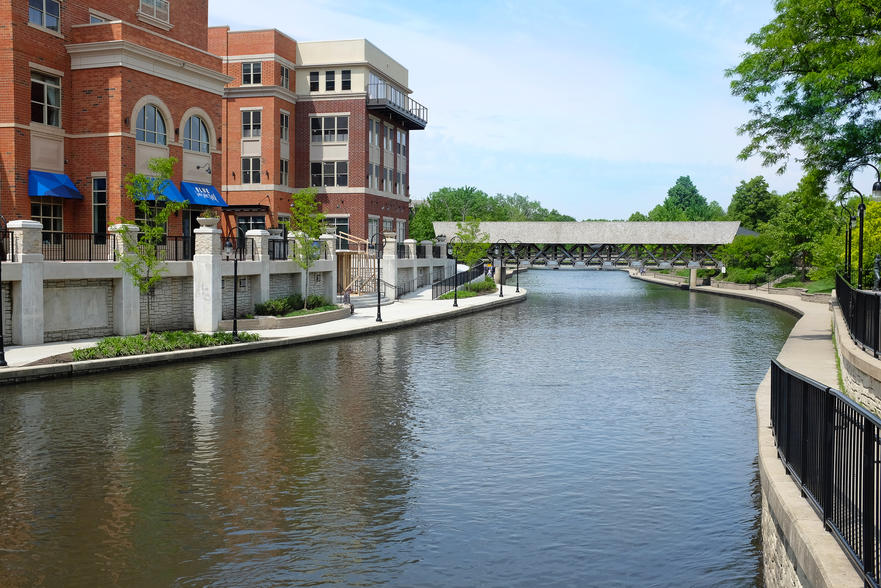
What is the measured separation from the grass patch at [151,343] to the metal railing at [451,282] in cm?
2460

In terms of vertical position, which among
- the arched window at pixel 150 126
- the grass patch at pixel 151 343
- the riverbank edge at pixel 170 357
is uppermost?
the arched window at pixel 150 126

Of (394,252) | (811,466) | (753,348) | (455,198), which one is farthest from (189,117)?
(455,198)

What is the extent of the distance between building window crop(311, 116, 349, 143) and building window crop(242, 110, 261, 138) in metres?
4.92

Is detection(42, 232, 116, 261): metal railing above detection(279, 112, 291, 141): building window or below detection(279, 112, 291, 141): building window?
below

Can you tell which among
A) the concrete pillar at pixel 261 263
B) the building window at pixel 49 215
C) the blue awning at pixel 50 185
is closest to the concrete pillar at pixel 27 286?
the blue awning at pixel 50 185

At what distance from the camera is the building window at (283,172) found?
62.4 metres

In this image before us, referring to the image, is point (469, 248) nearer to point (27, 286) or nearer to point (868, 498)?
point (27, 286)

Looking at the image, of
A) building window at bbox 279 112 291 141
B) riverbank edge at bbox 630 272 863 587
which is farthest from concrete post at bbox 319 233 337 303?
riverbank edge at bbox 630 272 863 587

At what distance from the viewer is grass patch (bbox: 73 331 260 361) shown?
24.9m

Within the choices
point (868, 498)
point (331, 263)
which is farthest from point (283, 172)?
point (868, 498)

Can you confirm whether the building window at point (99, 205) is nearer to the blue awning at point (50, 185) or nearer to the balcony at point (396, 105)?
the blue awning at point (50, 185)

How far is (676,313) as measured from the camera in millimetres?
52625

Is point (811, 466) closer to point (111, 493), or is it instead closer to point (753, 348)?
point (111, 493)

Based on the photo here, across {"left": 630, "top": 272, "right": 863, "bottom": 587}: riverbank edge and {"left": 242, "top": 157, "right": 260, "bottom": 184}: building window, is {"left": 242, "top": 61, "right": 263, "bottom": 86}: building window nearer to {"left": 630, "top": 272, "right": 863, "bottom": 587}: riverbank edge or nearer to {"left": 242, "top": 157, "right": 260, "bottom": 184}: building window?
{"left": 242, "top": 157, "right": 260, "bottom": 184}: building window
